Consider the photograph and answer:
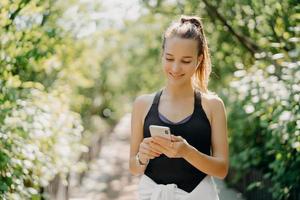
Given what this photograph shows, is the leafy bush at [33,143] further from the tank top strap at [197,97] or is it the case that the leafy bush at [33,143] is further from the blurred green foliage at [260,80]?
the tank top strap at [197,97]

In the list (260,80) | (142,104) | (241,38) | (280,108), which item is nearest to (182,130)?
(142,104)

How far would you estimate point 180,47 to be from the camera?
7.97 ft

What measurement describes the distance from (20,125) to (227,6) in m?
5.21

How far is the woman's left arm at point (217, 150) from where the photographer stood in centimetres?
235

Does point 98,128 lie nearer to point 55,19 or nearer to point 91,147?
point 91,147

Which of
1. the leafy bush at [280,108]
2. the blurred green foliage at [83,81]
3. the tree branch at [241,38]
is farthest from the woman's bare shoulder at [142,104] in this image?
the tree branch at [241,38]

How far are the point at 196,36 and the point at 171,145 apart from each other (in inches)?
21.3

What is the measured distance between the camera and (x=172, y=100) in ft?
8.26

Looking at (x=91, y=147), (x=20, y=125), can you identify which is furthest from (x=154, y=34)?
(x=20, y=125)

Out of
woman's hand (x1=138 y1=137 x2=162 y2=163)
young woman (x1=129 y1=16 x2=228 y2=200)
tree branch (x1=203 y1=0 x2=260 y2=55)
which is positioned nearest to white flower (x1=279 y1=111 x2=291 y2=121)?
young woman (x1=129 y1=16 x2=228 y2=200)

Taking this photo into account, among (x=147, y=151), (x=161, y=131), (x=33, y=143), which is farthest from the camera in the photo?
(x=33, y=143)

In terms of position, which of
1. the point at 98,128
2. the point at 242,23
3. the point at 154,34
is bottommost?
the point at 98,128

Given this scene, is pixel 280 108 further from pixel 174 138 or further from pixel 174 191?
pixel 174 138

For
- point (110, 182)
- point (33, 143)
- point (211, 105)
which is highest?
point (211, 105)
